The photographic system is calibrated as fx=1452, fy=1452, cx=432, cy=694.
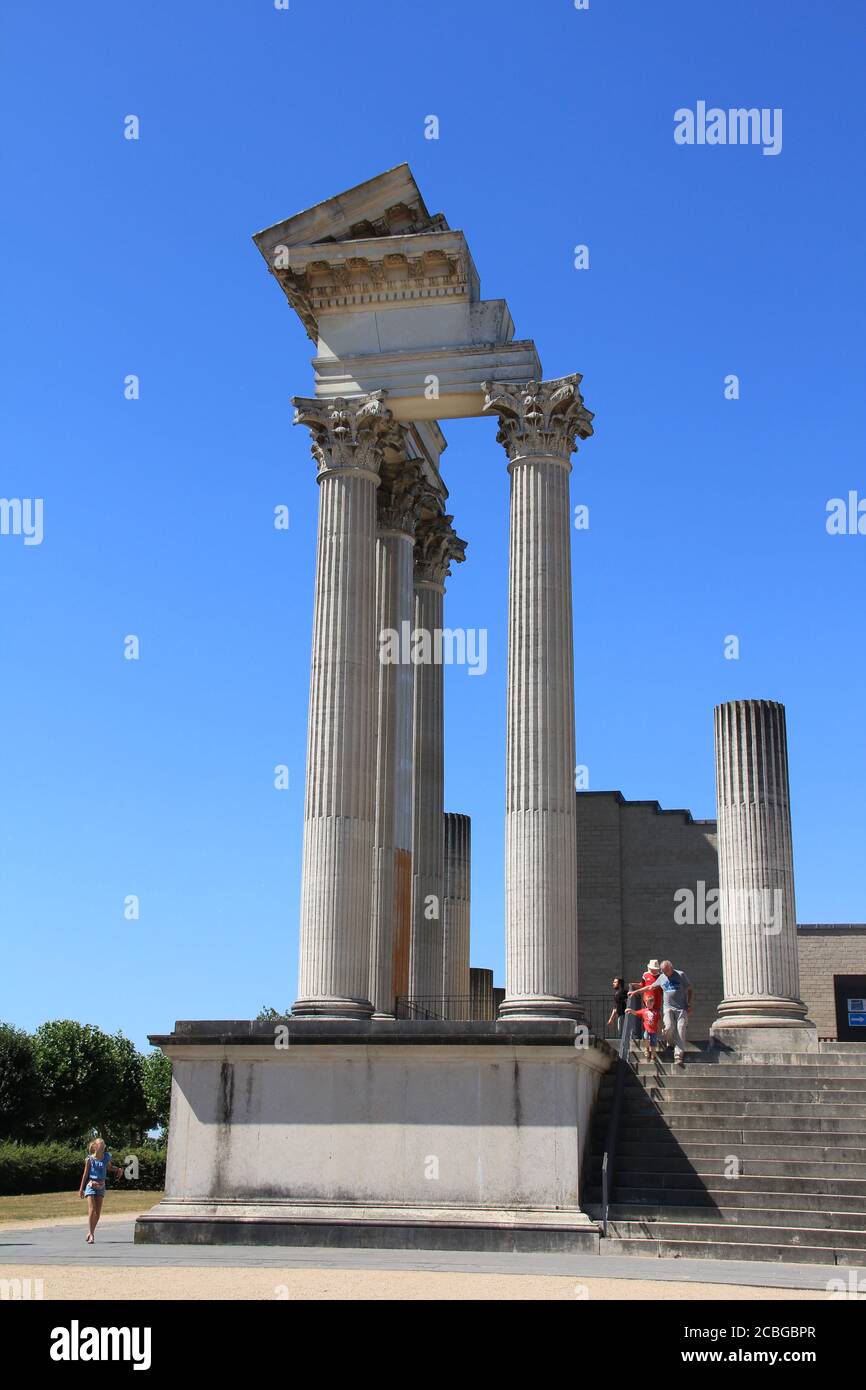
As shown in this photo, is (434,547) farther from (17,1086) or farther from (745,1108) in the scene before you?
(17,1086)

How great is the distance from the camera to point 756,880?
114 feet

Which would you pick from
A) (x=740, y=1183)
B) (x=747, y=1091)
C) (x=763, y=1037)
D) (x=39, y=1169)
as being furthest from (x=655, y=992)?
(x=39, y=1169)

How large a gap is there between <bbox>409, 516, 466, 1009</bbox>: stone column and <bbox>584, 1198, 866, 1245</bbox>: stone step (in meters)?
12.7

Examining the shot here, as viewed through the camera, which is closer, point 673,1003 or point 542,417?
point 673,1003

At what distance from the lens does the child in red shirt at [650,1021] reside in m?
30.4

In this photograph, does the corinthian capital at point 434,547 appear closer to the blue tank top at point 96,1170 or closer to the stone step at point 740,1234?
the blue tank top at point 96,1170

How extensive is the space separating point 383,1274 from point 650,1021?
1200cm

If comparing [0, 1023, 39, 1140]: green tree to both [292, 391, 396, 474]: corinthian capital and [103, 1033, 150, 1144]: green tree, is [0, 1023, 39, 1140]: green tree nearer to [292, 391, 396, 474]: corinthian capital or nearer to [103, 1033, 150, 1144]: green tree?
[103, 1033, 150, 1144]: green tree

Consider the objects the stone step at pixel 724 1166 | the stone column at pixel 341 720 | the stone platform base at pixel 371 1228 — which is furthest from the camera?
the stone column at pixel 341 720

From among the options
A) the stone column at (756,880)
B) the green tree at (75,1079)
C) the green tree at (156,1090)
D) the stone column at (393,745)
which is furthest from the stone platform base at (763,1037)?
the green tree at (156,1090)

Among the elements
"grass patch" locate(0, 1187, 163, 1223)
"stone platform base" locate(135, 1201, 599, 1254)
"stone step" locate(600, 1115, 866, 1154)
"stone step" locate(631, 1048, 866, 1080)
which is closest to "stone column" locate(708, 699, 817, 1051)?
"stone step" locate(631, 1048, 866, 1080)

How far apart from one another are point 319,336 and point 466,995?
19382 mm

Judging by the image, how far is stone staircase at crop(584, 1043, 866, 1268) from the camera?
2384 centimetres

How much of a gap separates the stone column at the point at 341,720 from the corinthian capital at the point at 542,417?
3033mm
